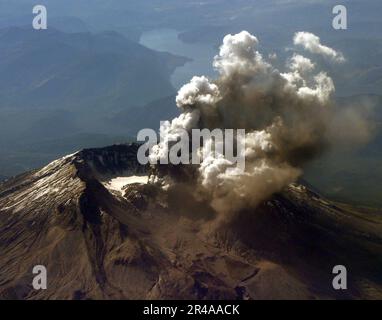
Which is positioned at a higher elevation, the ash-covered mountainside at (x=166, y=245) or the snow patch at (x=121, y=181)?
the snow patch at (x=121, y=181)

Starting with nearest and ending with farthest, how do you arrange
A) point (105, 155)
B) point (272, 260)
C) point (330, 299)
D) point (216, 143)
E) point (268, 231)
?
point (330, 299) < point (272, 260) < point (268, 231) < point (216, 143) < point (105, 155)

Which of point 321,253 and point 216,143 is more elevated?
point 216,143

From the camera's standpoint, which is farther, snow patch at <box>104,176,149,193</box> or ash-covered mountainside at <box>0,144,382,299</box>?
snow patch at <box>104,176,149,193</box>

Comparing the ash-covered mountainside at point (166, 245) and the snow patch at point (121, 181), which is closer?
the ash-covered mountainside at point (166, 245)

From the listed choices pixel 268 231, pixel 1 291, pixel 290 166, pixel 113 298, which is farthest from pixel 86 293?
pixel 290 166

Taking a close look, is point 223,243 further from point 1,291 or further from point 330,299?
point 1,291

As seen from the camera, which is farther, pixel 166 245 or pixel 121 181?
pixel 121 181

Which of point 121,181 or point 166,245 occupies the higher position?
point 121,181

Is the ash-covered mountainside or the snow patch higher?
the snow patch
